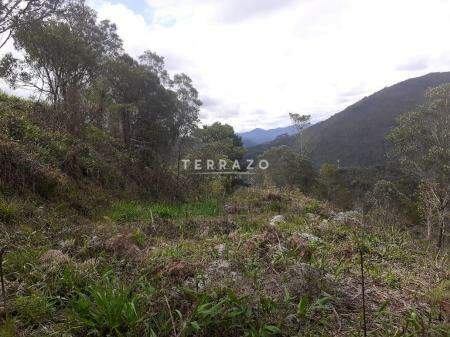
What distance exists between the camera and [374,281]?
3.38 meters

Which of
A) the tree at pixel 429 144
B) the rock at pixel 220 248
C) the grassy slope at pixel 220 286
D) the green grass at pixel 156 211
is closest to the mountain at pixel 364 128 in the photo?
the tree at pixel 429 144

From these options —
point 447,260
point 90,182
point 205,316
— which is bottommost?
point 447,260

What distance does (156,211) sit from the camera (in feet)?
26.5

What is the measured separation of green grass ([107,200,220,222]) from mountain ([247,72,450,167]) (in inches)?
2508

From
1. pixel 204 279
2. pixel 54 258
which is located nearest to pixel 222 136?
pixel 54 258

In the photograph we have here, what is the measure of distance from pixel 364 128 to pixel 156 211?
110 meters

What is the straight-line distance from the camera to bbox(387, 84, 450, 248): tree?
19656 millimetres

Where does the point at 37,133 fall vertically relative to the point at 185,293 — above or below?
above

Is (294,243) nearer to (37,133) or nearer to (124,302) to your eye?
(124,302)

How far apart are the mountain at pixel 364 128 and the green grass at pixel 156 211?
63.7 m

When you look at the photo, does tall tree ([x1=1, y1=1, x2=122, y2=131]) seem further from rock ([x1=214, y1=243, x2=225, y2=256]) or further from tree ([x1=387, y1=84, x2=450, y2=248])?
tree ([x1=387, y1=84, x2=450, y2=248])

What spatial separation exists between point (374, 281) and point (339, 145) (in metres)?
101

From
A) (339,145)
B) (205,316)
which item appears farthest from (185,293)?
(339,145)

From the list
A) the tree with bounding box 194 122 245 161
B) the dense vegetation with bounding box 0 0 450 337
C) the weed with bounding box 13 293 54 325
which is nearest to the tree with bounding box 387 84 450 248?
the tree with bounding box 194 122 245 161
